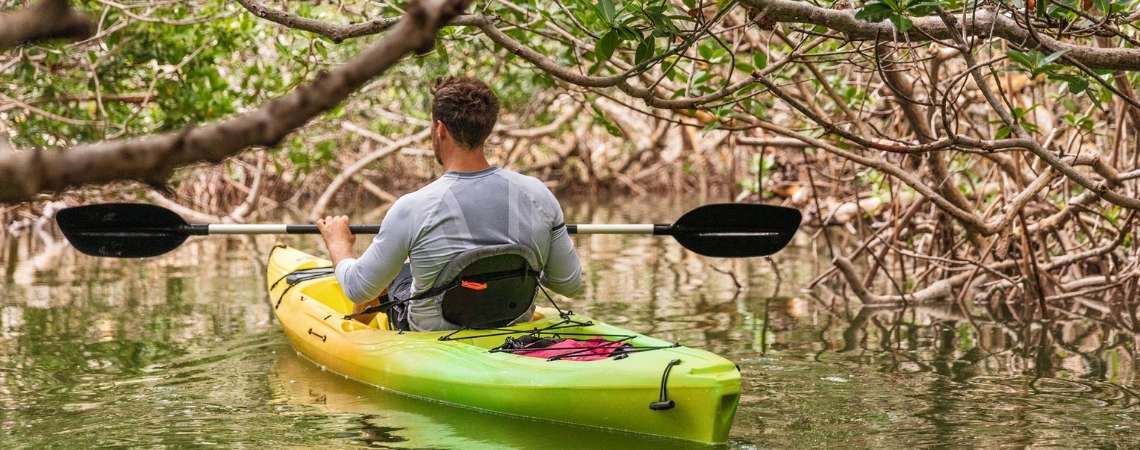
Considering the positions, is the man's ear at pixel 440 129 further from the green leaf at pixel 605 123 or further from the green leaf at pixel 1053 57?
the green leaf at pixel 1053 57

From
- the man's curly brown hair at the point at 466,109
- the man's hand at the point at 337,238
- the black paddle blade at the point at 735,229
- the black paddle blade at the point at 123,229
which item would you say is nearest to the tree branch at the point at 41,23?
the man's curly brown hair at the point at 466,109

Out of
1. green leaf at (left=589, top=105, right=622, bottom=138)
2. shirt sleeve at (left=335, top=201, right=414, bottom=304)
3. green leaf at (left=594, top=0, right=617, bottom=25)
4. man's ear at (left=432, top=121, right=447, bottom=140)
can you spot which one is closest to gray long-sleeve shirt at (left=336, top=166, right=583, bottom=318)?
shirt sleeve at (left=335, top=201, right=414, bottom=304)

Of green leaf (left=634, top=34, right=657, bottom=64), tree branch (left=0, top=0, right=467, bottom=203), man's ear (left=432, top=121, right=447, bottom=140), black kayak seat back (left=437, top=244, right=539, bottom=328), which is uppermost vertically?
green leaf (left=634, top=34, right=657, bottom=64)

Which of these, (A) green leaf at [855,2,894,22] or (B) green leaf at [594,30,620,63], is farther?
(B) green leaf at [594,30,620,63]

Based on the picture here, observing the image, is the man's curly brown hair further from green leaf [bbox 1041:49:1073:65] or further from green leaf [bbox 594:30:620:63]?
green leaf [bbox 1041:49:1073:65]

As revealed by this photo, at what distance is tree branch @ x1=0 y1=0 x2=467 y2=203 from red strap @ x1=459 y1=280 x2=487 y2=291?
3.29m

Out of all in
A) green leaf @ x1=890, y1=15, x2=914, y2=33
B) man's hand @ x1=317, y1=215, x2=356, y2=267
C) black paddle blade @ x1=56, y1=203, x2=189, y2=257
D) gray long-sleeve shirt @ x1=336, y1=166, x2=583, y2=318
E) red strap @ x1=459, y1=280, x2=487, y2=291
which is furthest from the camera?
black paddle blade @ x1=56, y1=203, x2=189, y2=257

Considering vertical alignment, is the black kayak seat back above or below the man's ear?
below

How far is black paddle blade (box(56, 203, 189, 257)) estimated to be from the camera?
5.43m

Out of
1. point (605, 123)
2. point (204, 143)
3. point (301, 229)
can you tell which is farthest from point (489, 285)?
point (204, 143)

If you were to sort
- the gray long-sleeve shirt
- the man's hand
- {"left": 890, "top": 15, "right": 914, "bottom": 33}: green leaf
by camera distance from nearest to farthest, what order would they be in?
{"left": 890, "top": 15, "right": 914, "bottom": 33}: green leaf < the gray long-sleeve shirt < the man's hand

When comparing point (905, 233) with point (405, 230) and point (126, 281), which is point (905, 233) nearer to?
point (405, 230)

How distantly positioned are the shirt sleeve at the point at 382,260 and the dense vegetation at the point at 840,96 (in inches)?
18.3

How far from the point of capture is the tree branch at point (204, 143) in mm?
1042
